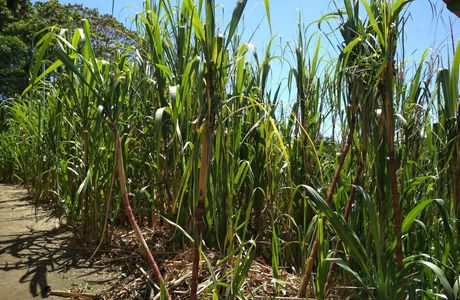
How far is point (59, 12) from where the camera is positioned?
757 inches

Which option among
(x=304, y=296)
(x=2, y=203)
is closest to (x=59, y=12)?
(x=2, y=203)

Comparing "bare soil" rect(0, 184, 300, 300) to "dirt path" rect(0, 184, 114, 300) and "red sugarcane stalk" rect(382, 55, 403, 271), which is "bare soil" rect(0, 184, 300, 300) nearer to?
"dirt path" rect(0, 184, 114, 300)

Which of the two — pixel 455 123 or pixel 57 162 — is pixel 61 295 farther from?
pixel 455 123

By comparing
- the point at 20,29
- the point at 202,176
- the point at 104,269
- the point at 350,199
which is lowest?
the point at 104,269

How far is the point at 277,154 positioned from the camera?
5.56 feet

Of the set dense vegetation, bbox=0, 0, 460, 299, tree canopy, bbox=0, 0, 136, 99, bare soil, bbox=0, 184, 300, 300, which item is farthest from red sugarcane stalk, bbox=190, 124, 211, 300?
tree canopy, bbox=0, 0, 136, 99

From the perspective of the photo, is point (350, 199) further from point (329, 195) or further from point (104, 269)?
point (104, 269)

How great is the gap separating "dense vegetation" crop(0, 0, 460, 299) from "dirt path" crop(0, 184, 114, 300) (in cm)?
19

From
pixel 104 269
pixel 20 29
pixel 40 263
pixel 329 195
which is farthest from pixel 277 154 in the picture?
pixel 20 29

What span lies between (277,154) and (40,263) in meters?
1.15

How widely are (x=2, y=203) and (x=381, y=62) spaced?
3424 mm

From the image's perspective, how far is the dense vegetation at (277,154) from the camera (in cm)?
111

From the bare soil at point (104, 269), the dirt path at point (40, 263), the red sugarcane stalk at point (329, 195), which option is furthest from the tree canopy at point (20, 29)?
the red sugarcane stalk at point (329, 195)

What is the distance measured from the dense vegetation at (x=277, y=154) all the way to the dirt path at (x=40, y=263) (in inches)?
7.4
